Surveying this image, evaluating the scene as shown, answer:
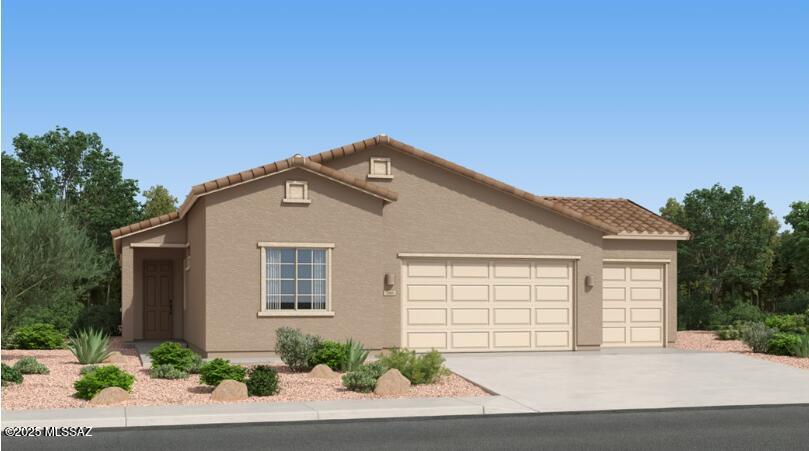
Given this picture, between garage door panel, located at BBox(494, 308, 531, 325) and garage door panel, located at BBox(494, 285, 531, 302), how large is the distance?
26 centimetres

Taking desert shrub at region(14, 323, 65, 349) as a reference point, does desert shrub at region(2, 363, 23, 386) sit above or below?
above

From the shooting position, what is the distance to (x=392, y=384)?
1573 centimetres

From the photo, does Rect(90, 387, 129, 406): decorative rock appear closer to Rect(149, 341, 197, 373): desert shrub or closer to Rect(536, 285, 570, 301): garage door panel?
Rect(149, 341, 197, 373): desert shrub

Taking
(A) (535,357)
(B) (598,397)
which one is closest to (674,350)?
(A) (535,357)

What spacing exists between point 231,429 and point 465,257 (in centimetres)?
1140

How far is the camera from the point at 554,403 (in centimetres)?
1497

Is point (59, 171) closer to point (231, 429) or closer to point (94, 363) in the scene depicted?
point (94, 363)

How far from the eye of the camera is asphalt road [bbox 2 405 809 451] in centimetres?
1128

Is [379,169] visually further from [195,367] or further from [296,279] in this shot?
[195,367]

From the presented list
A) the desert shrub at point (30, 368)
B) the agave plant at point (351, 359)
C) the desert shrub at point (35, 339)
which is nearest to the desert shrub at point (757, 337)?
the agave plant at point (351, 359)

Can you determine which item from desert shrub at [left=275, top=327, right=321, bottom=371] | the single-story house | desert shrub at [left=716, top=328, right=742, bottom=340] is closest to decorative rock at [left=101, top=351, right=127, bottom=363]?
the single-story house

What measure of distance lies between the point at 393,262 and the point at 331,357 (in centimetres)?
476

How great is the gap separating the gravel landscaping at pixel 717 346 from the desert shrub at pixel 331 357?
9.68 m

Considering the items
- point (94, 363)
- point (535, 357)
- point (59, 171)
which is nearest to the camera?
point (94, 363)
